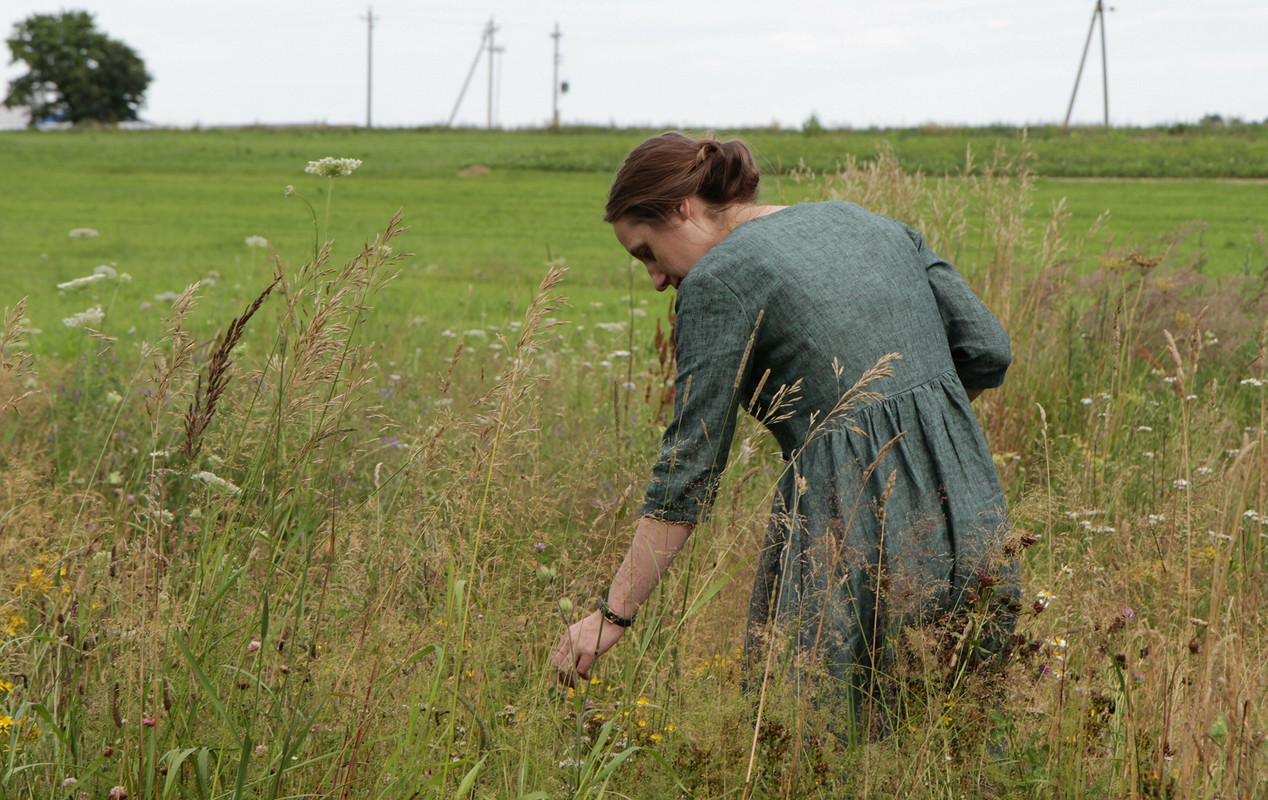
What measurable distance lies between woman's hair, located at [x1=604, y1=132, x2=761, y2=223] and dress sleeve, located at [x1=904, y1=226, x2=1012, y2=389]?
0.46m

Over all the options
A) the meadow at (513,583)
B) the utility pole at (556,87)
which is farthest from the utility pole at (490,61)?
the meadow at (513,583)

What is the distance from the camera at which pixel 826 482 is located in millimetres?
2143

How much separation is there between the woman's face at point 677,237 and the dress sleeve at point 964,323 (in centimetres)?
50

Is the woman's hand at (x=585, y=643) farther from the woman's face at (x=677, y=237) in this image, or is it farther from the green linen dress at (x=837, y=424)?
the woman's face at (x=677, y=237)

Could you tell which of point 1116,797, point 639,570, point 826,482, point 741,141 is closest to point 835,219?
point 741,141

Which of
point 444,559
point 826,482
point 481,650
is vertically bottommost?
point 481,650

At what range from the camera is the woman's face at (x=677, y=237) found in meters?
2.24

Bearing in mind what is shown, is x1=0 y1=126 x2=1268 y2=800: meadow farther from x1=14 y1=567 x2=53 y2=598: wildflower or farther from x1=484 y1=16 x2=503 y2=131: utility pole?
x1=484 y1=16 x2=503 y2=131: utility pole

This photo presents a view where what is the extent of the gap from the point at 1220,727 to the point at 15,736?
6.20ft

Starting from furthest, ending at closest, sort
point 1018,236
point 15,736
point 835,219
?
point 1018,236 → point 835,219 → point 15,736

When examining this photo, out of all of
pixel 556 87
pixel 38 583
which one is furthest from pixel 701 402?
pixel 556 87

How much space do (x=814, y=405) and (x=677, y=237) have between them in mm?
473

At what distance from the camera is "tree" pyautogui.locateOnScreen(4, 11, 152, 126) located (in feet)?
209

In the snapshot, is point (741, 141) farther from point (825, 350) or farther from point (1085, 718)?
point (1085, 718)
